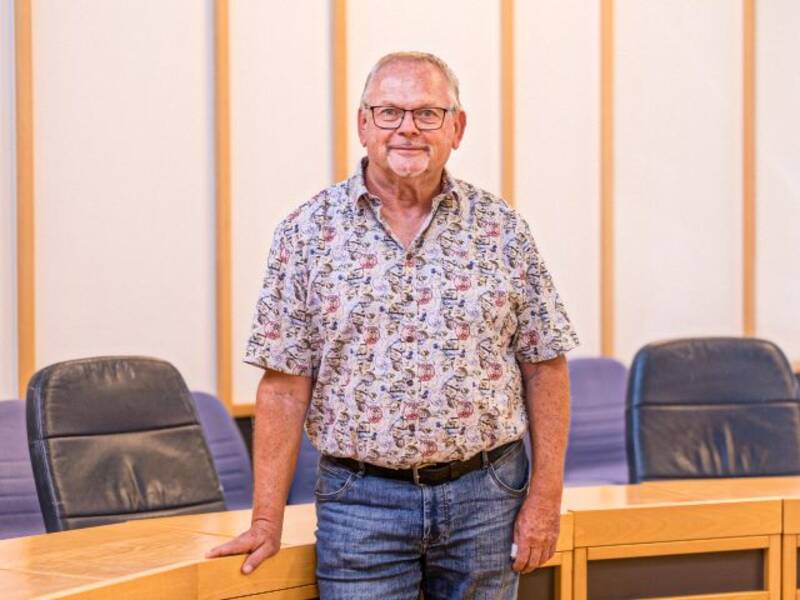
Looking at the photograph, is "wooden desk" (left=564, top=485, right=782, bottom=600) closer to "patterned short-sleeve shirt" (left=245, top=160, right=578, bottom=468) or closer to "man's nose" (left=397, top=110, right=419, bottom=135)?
"patterned short-sleeve shirt" (left=245, top=160, right=578, bottom=468)

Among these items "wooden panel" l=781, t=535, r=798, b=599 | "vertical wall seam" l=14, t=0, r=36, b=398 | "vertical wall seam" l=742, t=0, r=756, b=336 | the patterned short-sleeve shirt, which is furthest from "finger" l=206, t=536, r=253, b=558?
"vertical wall seam" l=742, t=0, r=756, b=336

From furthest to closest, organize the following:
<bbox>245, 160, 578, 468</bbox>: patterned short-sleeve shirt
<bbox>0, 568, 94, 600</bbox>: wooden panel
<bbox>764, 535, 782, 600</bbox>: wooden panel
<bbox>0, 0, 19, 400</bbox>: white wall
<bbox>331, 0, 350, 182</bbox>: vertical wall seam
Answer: <bbox>331, 0, 350, 182</bbox>: vertical wall seam → <bbox>0, 0, 19, 400</bbox>: white wall → <bbox>764, 535, 782, 600</bbox>: wooden panel → <bbox>245, 160, 578, 468</bbox>: patterned short-sleeve shirt → <bbox>0, 568, 94, 600</bbox>: wooden panel

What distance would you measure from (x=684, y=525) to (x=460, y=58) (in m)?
2.95

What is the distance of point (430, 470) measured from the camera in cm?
243

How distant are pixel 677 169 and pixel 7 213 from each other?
3040 mm

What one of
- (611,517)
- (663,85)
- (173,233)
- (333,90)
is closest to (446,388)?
(611,517)

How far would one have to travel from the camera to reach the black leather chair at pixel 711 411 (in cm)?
389

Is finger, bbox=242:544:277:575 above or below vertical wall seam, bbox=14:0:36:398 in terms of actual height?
below

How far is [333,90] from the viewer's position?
5.22 metres

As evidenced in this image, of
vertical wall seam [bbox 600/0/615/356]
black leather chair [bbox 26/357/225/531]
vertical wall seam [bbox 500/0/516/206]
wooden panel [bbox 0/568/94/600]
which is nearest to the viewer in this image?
wooden panel [bbox 0/568/94/600]

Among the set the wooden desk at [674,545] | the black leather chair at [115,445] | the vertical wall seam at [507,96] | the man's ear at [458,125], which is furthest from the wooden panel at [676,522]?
the vertical wall seam at [507,96]

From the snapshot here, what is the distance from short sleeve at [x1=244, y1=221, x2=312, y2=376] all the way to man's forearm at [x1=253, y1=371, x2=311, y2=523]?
0.04 m

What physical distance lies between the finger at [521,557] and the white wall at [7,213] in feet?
7.95

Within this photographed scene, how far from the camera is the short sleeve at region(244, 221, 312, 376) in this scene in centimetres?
Result: 248
